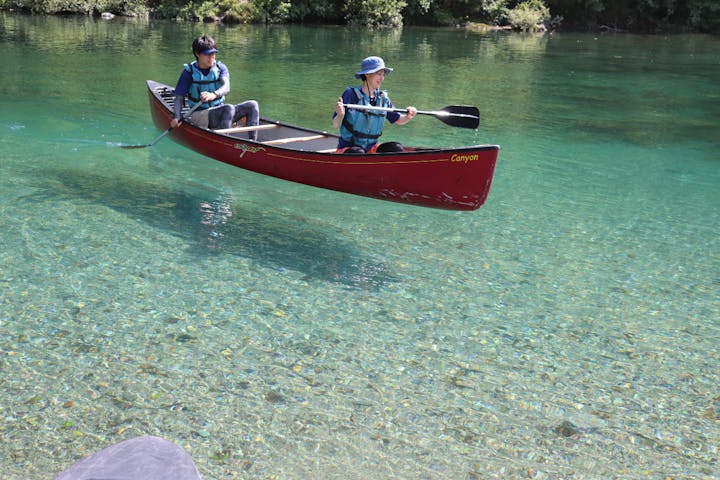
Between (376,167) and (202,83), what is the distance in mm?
3575

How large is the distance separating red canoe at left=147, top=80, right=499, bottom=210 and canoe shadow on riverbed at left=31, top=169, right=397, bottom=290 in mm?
583

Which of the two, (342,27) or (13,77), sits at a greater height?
(342,27)

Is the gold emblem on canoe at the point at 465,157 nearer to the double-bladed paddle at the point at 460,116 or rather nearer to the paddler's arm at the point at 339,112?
the double-bladed paddle at the point at 460,116

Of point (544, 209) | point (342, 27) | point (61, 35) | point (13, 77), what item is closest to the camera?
point (544, 209)

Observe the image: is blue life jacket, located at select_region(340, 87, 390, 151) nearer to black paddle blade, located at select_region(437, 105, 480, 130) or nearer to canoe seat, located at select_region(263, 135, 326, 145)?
black paddle blade, located at select_region(437, 105, 480, 130)

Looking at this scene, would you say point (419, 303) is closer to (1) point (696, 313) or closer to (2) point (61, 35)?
(1) point (696, 313)

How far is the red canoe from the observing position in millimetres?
7121

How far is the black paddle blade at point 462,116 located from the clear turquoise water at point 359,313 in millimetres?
1363

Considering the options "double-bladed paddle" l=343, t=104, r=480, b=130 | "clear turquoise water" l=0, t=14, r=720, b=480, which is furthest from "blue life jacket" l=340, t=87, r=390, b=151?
"clear turquoise water" l=0, t=14, r=720, b=480

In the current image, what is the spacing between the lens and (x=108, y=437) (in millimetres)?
4703

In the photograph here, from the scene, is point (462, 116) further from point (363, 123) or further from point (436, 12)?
point (436, 12)

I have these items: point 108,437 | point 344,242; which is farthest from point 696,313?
point 108,437

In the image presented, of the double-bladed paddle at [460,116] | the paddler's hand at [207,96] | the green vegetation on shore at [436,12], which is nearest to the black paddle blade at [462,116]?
the double-bladed paddle at [460,116]

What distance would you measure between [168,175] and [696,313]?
23.8ft
